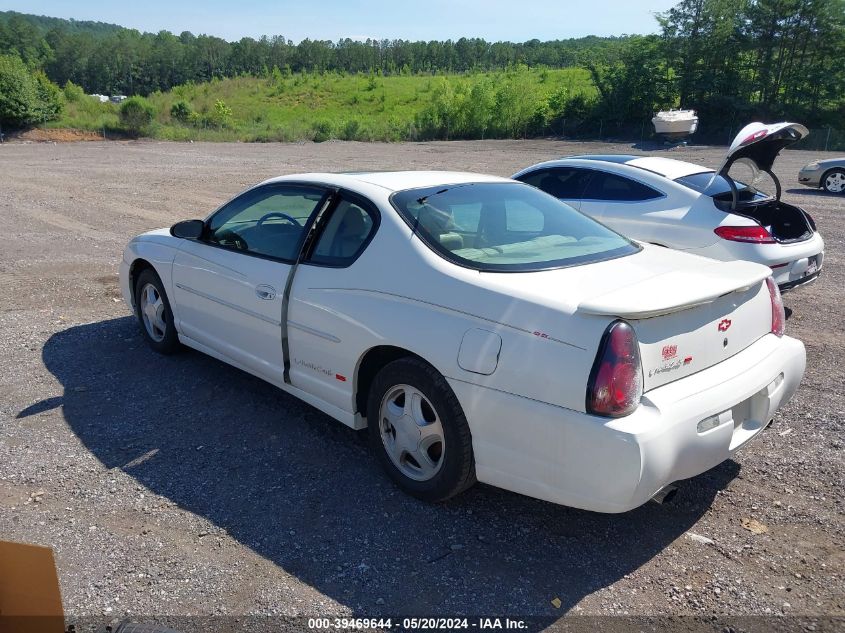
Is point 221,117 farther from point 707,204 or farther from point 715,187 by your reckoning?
point 707,204

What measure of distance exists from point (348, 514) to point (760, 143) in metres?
5.49

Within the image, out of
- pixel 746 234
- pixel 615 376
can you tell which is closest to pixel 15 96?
pixel 746 234

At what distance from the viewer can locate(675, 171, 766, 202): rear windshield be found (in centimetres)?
730

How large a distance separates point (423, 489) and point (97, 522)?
162cm

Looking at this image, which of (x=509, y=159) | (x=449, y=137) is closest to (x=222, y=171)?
(x=509, y=159)

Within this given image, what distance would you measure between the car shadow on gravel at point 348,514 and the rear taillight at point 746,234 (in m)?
3.39

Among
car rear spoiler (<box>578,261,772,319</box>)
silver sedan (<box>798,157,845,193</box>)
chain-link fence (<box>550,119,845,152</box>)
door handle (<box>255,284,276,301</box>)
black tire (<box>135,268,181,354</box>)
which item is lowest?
chain-link fence (<box>550,119,845,152</box>)

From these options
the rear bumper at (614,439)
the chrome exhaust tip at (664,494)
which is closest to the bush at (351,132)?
the rear bumper at (614,439)

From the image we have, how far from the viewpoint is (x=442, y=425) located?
11.3 feet

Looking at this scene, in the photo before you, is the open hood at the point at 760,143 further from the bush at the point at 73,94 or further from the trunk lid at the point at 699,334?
the bush at the point at 73,94

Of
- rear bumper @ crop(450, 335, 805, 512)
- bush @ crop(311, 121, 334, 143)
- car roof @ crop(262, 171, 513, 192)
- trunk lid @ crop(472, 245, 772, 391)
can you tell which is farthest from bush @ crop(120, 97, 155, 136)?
rear bumper @ crop(450, 335, 805, 512)

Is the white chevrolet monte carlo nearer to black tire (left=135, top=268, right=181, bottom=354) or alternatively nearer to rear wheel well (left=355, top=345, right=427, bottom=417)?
rear wheel well (left=355, top=345, right=427, bottom=417)

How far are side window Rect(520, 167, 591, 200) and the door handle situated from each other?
460cm

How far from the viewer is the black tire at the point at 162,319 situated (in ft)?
18.2
